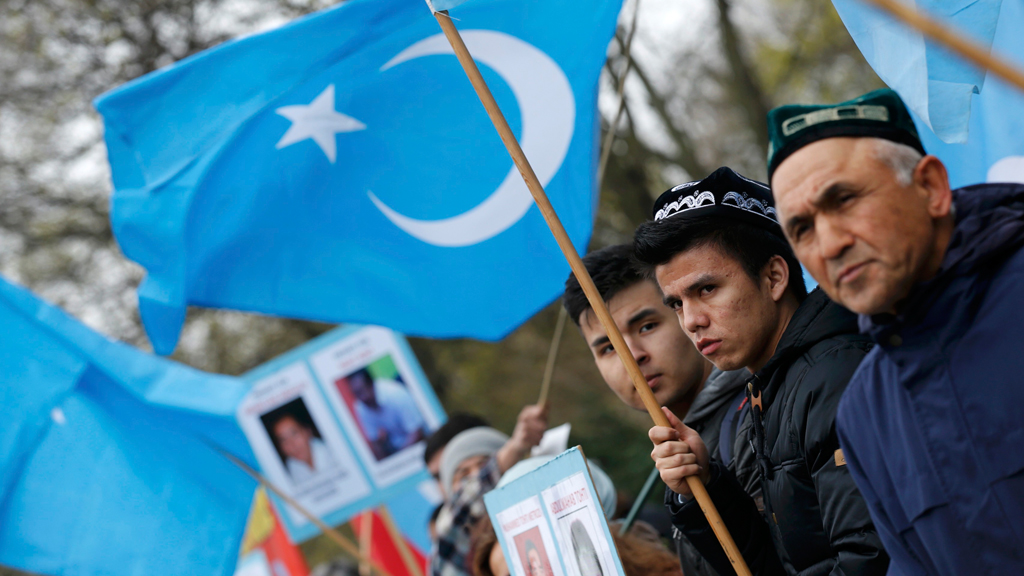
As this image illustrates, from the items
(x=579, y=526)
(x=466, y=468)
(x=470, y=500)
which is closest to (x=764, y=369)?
(x=579, y=526)

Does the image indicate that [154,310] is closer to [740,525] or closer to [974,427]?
[740,525]

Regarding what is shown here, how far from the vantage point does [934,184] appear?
172cm

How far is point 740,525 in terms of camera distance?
249cm

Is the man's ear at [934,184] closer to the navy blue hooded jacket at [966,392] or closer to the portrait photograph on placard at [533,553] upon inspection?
the navy blue hooded jacket at [966,392]

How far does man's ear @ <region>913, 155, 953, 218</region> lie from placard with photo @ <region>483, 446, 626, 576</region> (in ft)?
3.46

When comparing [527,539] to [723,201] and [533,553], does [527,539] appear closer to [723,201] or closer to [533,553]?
[533,553]

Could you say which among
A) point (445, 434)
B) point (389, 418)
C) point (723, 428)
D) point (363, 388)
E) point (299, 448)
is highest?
point (363, 388)

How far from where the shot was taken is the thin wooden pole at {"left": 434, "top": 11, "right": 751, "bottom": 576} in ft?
7.55

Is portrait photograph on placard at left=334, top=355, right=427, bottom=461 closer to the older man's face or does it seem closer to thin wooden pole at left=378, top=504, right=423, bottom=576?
thin wooden pole at left=378, top=504, right=423, bottom=576

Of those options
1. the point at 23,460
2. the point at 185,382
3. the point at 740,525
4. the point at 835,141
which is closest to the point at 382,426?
the point at 185,382

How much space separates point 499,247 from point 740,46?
624cm

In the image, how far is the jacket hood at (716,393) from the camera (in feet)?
9.61

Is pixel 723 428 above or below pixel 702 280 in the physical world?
below

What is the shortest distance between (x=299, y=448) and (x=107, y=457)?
1885 millimetres
